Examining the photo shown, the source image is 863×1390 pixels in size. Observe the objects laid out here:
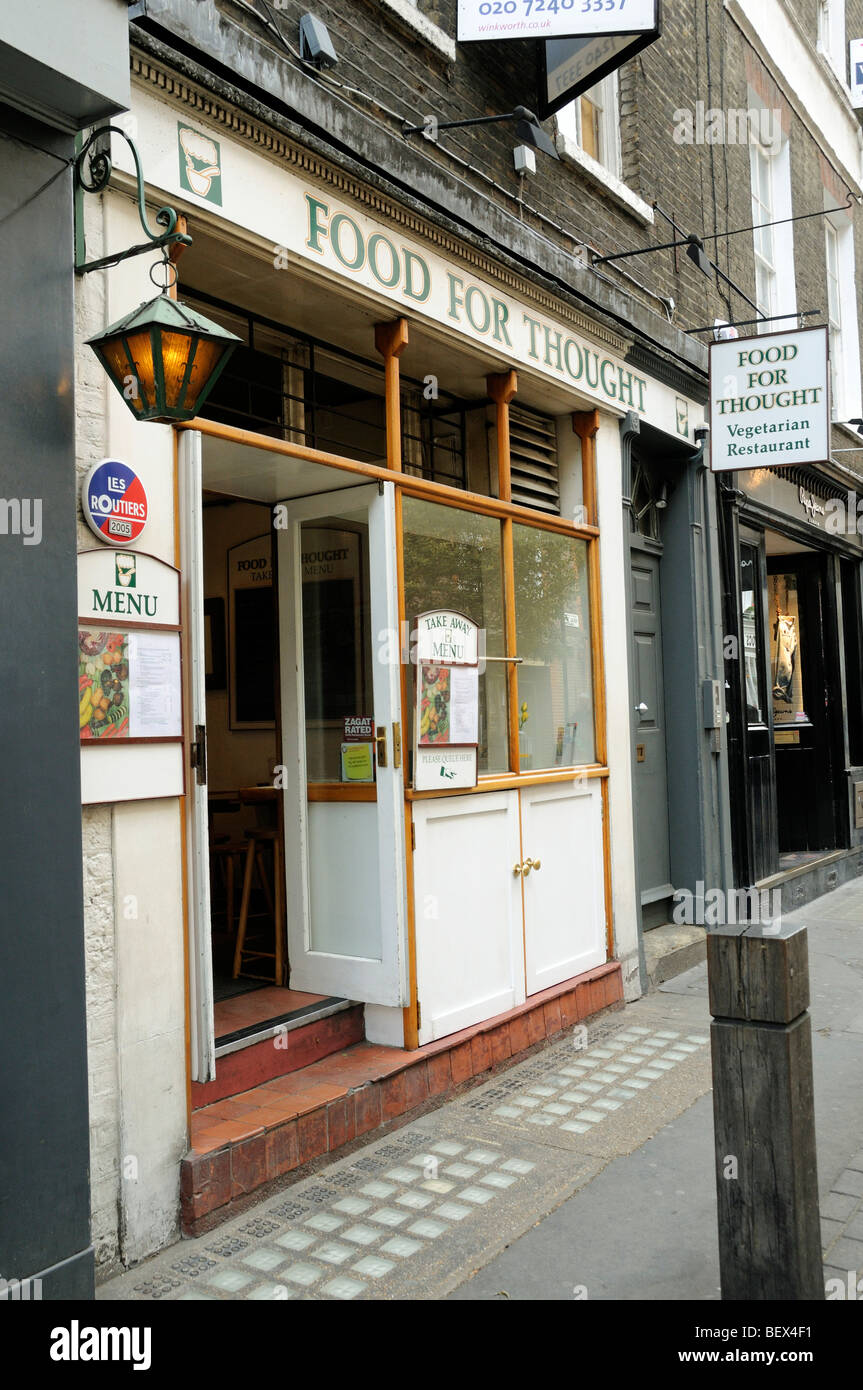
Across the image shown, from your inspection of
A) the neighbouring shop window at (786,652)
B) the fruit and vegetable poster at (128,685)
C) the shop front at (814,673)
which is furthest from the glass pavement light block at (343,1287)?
the neighbouring shop window at (786,652)

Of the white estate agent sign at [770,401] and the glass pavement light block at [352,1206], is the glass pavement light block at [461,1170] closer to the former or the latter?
the glass pavement light block at [352,1206]

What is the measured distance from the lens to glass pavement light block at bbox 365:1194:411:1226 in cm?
394

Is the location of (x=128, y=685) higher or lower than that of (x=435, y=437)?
lower

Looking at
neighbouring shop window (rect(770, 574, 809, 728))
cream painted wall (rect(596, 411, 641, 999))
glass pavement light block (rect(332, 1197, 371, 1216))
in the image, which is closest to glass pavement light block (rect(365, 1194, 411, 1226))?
glass pavement light block (rect(332, 1197, 371, 1216))

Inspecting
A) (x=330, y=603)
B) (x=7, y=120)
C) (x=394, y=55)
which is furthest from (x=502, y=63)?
(x=7, y=120)

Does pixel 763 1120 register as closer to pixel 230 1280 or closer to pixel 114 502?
pixel 230 1280

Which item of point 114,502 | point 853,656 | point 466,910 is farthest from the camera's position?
point 853,656

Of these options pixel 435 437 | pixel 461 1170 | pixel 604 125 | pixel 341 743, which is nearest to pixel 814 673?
pixel 604 125

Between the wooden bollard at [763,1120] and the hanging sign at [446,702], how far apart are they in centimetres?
241

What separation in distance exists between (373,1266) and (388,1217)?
373 millimetres

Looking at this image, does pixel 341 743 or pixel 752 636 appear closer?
pixel 341 743

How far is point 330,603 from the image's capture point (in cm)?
546

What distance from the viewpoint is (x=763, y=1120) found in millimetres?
2990

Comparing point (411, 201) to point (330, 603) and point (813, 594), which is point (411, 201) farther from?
point (813, 594)
